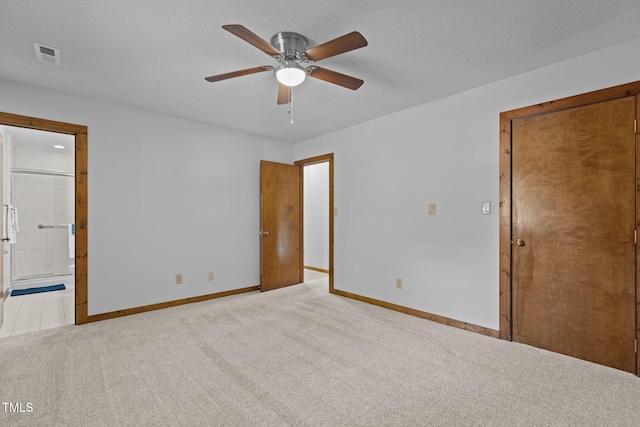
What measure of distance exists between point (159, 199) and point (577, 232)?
4254 millimetres

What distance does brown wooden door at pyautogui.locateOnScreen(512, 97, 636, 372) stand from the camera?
2252 millimetres

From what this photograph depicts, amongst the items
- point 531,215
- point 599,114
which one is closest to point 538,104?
point 599,114

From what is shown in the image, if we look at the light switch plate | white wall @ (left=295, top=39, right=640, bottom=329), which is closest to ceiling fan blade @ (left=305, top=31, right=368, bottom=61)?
white wall @ (left=295, top=39, right=640, bottom=329)

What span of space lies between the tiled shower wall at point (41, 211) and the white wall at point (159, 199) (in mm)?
2874

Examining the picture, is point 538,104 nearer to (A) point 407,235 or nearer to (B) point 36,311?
(A) point 407,235

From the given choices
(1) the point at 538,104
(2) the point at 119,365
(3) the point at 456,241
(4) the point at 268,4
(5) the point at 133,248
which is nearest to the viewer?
(4) the point at 268,4

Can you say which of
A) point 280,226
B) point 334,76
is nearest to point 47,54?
point 334,76

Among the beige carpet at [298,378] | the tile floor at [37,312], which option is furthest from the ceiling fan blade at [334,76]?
the tile floor at [37,312]

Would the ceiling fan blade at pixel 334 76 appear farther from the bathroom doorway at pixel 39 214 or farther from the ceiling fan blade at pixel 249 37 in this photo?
the bathroom doorway at pixel 39 214

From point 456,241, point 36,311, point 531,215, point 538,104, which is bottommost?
point 36,311

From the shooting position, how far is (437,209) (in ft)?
10.9

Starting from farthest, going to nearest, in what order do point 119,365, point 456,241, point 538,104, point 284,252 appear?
1. point 284,252
2. point 456,241
3. point 538,104
4. point 119,365

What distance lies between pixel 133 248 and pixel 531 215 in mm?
4138

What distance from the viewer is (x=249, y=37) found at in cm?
176
